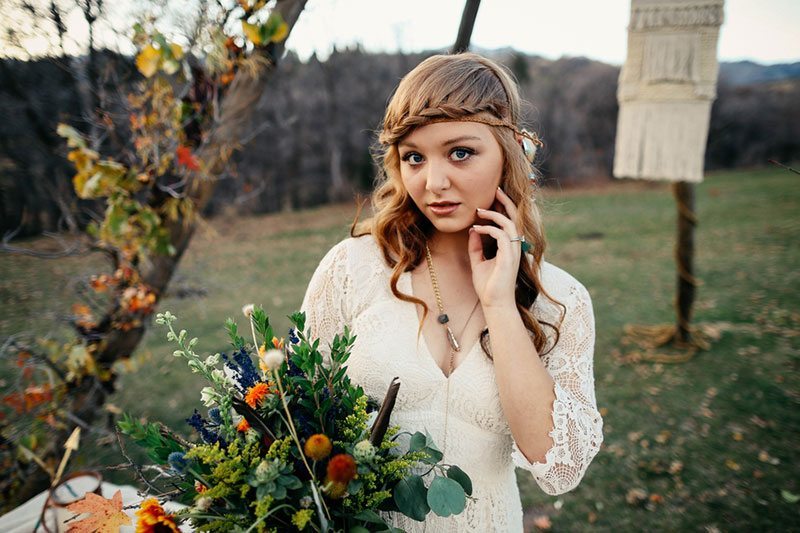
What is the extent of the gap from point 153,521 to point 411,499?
48 centimetres

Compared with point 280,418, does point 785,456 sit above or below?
below

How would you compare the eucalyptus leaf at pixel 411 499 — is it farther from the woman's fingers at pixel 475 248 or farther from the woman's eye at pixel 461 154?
the woman's eye at pixel 461 154

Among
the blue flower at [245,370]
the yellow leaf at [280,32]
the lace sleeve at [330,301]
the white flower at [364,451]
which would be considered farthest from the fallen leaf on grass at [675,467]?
the yellow leaf at [280,32]

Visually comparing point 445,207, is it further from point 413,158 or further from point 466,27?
point 466,27

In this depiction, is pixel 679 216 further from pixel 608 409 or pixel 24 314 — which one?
pixel 24 314

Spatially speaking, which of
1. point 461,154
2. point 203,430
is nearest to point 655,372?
point 461,154

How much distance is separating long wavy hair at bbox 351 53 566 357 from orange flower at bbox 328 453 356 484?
0.69 m

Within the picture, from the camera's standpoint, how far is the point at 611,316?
21.6ft

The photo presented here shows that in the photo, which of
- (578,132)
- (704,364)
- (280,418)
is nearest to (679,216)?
(704,364)

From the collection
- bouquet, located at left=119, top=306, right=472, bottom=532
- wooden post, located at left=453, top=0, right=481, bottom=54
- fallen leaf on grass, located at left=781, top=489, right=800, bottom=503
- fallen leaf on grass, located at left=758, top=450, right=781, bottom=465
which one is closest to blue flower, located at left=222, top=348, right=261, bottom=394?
bouquet, located at left=119, top=306, right=472, bottom=532

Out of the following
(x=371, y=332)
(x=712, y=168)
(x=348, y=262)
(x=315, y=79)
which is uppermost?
(x=315, y=79)

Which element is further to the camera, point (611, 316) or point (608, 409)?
point (611, 316)

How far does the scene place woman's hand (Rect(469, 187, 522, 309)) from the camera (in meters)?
1.38

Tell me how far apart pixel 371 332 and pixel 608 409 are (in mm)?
3669
